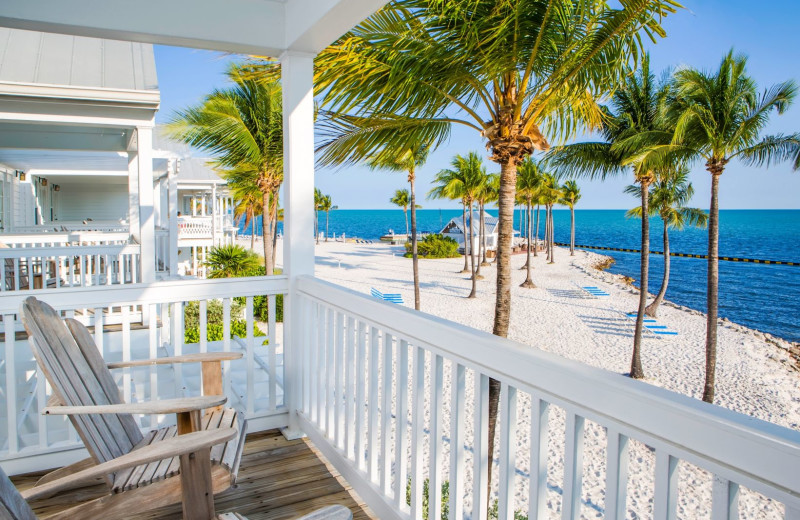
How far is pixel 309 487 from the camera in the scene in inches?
99.7

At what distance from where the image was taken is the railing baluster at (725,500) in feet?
2.90

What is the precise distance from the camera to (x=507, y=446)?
1.43 meters

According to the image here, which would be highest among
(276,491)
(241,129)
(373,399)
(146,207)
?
(241,129)

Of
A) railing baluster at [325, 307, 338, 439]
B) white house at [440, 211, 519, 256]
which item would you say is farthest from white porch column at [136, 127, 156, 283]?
white house at [440, 211, 519, 256]

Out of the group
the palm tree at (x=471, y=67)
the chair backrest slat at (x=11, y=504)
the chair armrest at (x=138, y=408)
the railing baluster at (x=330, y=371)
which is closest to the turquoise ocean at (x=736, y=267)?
the palm tree at (x=471, y=67)

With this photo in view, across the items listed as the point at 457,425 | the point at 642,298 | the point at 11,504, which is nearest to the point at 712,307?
the point at 642,298

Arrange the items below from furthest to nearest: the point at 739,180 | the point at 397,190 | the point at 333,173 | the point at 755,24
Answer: the point at 739,180, the point at 755,24, the point at 397,190, the point at 333,173

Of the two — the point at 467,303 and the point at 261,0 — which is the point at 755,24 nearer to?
the point at 467,303

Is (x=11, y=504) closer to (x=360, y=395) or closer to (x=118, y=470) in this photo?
(x=118, y=470)

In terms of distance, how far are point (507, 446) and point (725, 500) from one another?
1.98 feet

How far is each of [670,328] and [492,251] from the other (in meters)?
22.9

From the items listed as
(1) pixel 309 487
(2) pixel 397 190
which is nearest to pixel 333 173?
(1) pixel 309 487

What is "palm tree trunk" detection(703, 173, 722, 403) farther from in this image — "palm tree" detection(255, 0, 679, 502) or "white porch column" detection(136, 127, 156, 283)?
"white porch column" detection(136, 127, 156, 283)

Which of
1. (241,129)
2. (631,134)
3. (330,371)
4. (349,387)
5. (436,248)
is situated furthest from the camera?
Result: (436,248)
